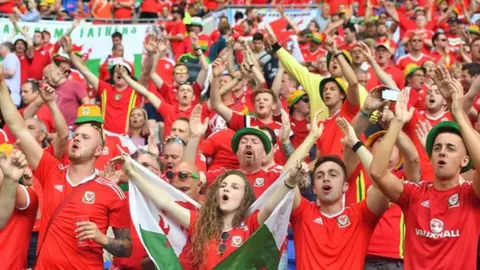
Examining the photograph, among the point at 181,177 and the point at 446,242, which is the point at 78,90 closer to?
the point at 181,177

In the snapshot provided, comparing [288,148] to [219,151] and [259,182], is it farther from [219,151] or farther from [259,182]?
[259,182]

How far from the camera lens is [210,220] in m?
7.82

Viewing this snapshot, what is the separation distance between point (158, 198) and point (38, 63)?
1109cm

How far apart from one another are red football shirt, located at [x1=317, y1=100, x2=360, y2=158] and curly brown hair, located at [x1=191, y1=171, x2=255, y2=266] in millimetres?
2445

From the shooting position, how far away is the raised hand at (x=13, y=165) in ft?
25.7

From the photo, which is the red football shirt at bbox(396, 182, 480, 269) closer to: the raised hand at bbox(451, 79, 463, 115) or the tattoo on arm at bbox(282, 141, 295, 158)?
the raised hand at bbox(451, 79, 463, 115)

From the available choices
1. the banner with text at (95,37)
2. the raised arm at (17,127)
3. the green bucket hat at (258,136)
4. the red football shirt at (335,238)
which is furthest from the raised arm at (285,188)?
the banner with text at (95,37)

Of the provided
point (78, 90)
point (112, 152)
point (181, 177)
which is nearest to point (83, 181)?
point (181, 177)

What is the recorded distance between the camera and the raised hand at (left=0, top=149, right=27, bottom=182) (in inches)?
308

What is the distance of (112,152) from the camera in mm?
11789

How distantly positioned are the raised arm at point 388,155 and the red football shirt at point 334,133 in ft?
8.80

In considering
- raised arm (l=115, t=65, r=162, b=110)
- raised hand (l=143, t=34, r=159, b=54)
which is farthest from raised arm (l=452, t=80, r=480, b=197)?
raised hand (l=143, t=34, r=159, b=54)

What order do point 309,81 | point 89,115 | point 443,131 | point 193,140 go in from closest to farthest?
point 443,131, point 89,115, point 193,140, point 309,81

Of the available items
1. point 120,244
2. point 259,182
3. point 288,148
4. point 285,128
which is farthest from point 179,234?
point 288,148
